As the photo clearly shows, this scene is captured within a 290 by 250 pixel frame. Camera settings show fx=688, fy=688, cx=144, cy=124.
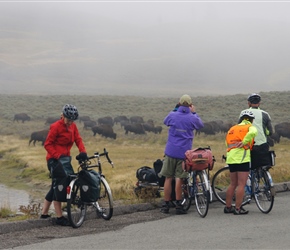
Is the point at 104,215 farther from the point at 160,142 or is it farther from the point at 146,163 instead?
the point at 160,142

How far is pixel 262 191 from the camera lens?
11.2 m

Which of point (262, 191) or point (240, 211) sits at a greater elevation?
point (262, 191)

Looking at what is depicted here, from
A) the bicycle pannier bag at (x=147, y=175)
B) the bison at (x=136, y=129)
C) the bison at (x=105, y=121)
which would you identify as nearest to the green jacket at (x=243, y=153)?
the bicycle pannier bag at (x=147, y=175)

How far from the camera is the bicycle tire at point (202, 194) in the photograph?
10367 mm

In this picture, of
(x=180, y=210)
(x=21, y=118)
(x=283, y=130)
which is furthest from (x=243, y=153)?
(x=21, y=118)

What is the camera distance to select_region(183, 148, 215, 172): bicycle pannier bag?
419 inches

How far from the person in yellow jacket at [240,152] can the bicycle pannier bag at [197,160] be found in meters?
0.38

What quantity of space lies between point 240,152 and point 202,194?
0.92 m

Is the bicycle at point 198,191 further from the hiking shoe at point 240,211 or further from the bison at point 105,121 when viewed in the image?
Result: the bison at point 105,121

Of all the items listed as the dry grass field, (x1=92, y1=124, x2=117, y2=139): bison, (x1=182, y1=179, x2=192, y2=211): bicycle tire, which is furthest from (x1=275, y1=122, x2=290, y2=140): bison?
(x1=182, y1=179, x2=192, y2=211): bicycle tire

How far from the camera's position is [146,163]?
26984 millimetres

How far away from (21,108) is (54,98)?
437 inches

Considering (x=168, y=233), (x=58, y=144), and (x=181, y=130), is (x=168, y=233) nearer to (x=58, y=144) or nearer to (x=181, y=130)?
(x=58, y=144)

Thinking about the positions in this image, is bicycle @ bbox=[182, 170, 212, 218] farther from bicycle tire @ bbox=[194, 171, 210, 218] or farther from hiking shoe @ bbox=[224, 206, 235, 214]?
hiking shoe @ bbox=[224, 206, 235, 214]
